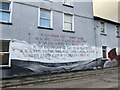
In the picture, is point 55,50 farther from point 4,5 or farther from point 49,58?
point 4,5

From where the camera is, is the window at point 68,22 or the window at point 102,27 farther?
the window at point 102,27

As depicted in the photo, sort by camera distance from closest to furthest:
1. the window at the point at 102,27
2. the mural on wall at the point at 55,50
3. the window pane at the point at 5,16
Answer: the window pane at the point at 5,16
the mural on wall at the point at 55,50
the window at the point at 102,27

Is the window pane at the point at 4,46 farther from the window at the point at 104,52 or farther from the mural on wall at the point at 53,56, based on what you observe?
the window at the point at 104,52

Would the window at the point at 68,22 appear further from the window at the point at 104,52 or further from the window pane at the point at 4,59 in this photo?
the window pane at the point at 4,59

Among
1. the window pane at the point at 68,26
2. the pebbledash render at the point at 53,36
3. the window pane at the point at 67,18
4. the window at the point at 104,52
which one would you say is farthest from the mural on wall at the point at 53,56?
the window pane at the point at 67,18

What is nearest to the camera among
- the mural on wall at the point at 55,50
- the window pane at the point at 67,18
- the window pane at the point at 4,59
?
the window pane at the point at 4,59

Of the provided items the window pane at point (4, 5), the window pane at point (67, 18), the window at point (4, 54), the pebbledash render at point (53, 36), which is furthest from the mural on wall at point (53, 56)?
the window pane at point (4, 5)

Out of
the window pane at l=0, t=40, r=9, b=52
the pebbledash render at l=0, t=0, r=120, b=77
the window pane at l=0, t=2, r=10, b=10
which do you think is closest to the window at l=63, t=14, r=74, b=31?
the pebbledash render at l=0, t=0, r=120, b=77

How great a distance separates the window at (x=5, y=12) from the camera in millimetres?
14755

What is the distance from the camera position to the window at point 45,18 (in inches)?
667

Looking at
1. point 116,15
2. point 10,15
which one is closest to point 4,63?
point 10,15

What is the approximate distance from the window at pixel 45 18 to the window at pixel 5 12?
271cm

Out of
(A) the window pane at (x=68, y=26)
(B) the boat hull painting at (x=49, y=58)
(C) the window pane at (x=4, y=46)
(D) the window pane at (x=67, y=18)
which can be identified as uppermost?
(D) the window pane at (x=67, y=18)

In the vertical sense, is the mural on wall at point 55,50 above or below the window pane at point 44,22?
below
